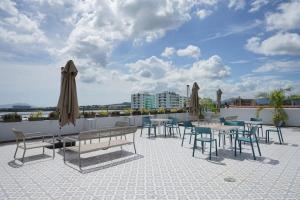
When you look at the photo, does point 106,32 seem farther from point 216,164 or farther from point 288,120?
point 288,120

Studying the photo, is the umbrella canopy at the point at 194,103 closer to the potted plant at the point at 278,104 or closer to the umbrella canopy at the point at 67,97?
the potted plant at the point at 278,104

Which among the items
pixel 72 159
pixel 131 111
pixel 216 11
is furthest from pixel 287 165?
pixel 131 111

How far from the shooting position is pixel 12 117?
28.6 ft

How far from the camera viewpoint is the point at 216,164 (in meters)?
5.32

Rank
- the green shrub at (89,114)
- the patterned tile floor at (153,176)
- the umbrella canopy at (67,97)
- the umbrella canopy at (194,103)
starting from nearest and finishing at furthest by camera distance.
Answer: the patterned tile floor at (153,176), the umbrella canopy at (67,97), the umbrella canopy at (194,103), the green shrub at (89,114)

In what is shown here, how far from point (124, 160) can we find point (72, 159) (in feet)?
4.82

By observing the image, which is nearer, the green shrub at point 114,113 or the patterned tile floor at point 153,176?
the patterned tile floor at point 153,176

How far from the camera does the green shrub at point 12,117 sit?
858 centimetres

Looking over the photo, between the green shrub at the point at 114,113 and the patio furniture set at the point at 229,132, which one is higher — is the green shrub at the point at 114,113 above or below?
above

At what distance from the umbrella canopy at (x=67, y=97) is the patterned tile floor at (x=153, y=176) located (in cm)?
116

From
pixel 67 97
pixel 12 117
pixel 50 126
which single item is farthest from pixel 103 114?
pixel 67 97

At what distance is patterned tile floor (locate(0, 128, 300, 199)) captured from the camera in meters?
3.57

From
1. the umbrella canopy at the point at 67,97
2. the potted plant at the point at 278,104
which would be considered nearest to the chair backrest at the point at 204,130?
the umbrella canopy at the point at 67,97

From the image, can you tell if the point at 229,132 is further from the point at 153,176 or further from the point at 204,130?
the point at 153,176
